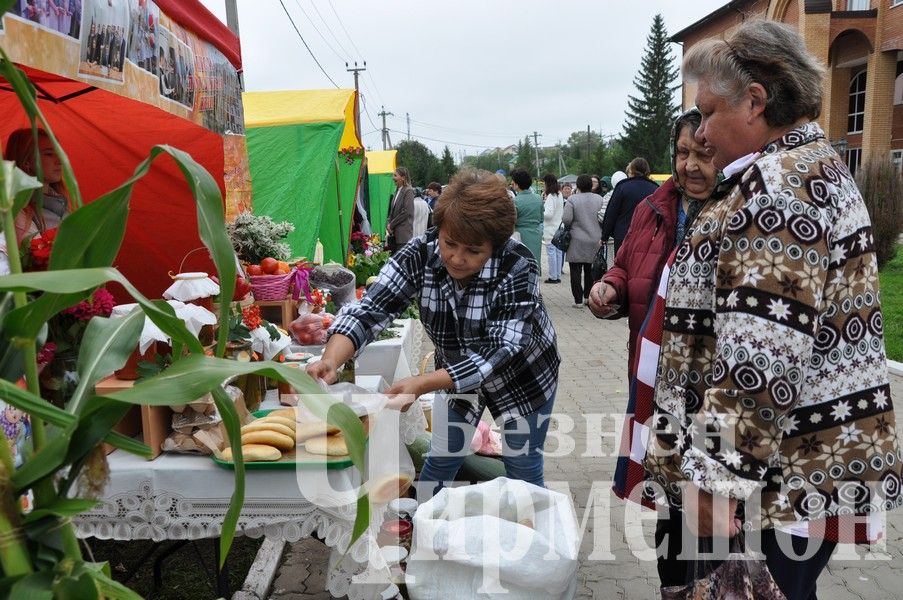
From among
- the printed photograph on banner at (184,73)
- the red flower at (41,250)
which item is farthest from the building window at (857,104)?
the red flower at (41,250)

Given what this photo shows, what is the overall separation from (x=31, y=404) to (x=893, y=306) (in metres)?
→ 10.2

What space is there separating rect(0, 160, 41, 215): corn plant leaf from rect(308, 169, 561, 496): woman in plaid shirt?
139 centimetres

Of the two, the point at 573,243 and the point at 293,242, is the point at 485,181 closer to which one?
Result: the point at 293,242

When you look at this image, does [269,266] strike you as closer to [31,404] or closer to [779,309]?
[779,309]

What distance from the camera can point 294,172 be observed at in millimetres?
7832

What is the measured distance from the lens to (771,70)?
5.01 feet

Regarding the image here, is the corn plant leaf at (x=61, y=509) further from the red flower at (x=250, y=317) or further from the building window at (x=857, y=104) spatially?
the building window at (x=857, y=104)

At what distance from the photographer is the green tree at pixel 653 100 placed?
56.0 m

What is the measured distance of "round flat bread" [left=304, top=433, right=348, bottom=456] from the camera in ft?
7.92

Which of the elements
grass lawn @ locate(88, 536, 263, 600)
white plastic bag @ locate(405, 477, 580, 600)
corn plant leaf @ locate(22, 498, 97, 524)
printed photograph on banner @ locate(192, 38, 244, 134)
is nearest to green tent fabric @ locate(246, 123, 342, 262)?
printed photograph on banner @ locate(192, 38, 244, 134)

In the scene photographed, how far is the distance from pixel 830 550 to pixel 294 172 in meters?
6.94

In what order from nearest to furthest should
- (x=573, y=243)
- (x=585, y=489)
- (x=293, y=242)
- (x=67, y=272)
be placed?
1. (x=67, y=272)
2. (x=585, y=489)
3. (x=293, y=242)
4. (x=573, y=243)

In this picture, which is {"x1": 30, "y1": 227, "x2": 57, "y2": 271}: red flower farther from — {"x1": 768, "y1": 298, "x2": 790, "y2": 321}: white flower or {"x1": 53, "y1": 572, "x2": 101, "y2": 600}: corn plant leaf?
{"x1": 768, "y1": 298, "x2": 790, "y2": 321}: white flower

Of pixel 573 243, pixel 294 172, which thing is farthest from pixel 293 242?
pixel 573 243
